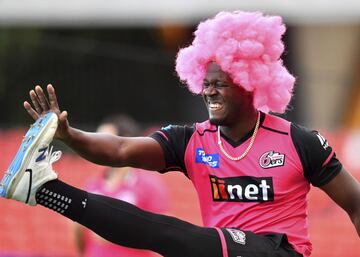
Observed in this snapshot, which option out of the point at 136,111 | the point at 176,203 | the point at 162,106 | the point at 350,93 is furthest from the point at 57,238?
the point at 350,93

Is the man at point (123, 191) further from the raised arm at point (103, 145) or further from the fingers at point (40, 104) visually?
the fingers at point (40, 104)

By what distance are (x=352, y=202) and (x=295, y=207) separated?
33cm

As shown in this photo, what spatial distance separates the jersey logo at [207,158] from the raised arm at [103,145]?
0.20 m

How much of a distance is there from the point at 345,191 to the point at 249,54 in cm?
90

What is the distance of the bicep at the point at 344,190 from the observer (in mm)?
4957

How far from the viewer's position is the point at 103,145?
4.94 meters

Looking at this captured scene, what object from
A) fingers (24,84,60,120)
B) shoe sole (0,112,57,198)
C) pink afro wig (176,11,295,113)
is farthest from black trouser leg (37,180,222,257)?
pink afro wig (176,11,295,113)

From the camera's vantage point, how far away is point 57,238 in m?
9.71

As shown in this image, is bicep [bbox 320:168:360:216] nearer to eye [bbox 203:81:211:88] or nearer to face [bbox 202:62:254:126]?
face [bbox 202:62:254:126]

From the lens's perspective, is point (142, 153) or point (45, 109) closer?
point (45, 109)

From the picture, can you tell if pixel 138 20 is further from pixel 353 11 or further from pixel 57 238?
pixel 57 238

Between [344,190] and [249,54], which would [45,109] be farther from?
[344,190]

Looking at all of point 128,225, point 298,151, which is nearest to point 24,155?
point 128,225

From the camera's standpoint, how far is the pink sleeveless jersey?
4.88 metres
